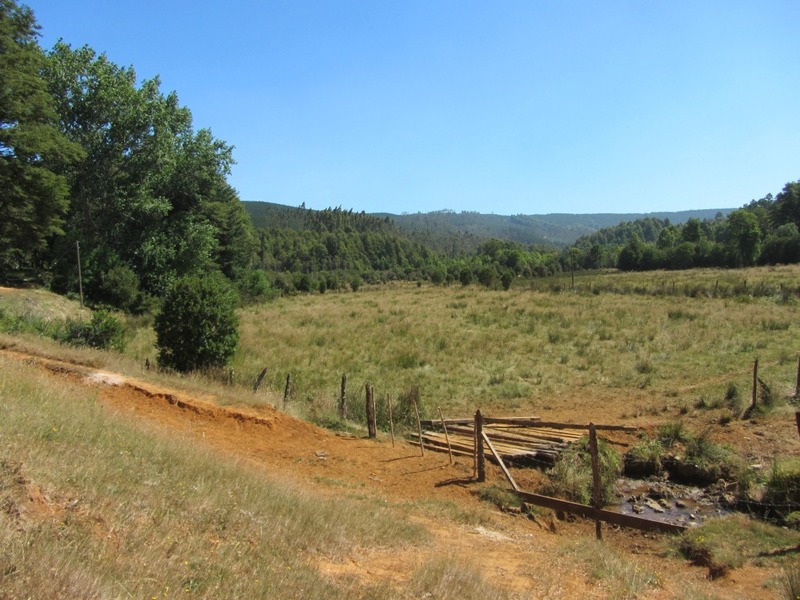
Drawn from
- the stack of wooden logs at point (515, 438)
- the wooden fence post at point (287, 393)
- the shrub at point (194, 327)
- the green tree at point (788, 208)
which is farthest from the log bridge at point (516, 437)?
the green tree at point (788, 208)

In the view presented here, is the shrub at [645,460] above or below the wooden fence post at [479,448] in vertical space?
below

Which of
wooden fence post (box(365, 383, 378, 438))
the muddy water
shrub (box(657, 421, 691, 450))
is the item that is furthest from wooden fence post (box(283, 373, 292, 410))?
shrub (box(657, 421, 691, 450))

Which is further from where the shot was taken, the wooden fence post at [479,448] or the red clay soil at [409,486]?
the wooden fence post at [479,448]

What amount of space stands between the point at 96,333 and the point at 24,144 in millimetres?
11848

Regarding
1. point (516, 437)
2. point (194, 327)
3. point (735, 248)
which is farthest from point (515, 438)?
point (735, 248)

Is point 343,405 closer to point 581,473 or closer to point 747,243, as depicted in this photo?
point 581,473

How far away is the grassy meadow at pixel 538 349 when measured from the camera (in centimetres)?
2027

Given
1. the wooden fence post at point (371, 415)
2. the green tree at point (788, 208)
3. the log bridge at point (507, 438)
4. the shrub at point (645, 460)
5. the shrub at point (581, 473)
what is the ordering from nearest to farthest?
1. the shrub at point (581, 473)
2. the log bridge at point (507, 438)
3. the shrub at point (645, 460)
4. the wooden fence post at point (371, 415)
5. the green tree at point (788, 208)

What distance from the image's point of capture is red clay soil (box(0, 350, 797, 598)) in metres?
6.64

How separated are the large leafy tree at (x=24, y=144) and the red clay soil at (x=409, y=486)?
52.1 ft

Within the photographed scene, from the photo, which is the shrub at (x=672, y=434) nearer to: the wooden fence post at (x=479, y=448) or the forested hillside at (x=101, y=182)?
Answer: the wooden fence post at (x=479, y=448)

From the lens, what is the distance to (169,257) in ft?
133

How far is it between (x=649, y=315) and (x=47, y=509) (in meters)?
36.0

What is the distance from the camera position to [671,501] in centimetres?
1191
